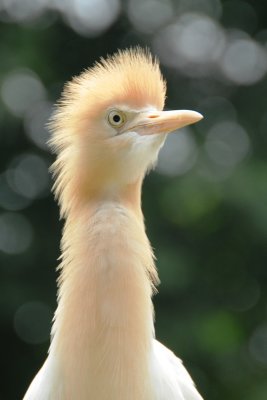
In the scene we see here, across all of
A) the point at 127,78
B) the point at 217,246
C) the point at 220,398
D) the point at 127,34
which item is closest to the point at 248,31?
the point at 127,34

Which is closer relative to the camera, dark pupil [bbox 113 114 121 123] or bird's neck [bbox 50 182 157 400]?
bird's neck [bbox 50 182 157 400]

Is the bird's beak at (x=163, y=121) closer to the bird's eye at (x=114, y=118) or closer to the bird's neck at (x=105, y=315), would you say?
the bird's eye at (x=114, y=118)

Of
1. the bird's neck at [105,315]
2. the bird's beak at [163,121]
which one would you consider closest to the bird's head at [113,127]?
the bird's beak at [163,121]

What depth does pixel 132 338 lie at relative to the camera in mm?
2834

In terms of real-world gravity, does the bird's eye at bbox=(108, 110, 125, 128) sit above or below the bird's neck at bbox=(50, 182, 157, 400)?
above

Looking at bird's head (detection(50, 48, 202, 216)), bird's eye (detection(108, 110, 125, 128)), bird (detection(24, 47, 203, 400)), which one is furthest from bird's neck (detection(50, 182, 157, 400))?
bird's eye (detection(108, 110, 125, 128))

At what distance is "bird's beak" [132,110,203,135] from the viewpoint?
289 centimetres

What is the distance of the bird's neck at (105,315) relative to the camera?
2.82 m

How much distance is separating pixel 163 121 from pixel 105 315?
65 cm

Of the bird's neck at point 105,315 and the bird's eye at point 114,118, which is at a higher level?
the bird's eye at point 114,118

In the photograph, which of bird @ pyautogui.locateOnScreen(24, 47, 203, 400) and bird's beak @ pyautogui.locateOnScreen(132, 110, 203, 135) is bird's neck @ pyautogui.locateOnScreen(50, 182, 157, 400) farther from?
bird's beak @ pyautogui.locateOnScreen(132, 110, 203, 135)

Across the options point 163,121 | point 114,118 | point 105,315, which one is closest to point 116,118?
point 114,118

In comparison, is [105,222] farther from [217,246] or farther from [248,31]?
[248,31]

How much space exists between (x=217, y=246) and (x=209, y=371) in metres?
0.80
